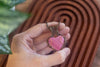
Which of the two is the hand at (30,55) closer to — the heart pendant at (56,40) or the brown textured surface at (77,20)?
the heart pendant at (56,40)

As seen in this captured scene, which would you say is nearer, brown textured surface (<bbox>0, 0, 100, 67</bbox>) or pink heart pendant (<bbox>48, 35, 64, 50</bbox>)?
pink heart pendant (<bbox>48, 35, 64, 50</bbox>)

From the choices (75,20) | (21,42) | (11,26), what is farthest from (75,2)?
(11,26)

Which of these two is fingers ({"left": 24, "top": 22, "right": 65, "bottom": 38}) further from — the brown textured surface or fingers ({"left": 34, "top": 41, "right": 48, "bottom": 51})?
the brown textured surface

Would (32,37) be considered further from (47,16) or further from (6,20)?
(6,20)

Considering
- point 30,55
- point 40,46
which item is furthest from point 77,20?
point 30,55

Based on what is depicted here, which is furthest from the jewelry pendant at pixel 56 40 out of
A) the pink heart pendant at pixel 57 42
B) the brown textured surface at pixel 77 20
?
the brown textured surface at pixel 77 20

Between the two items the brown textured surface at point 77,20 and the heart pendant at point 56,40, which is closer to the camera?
the heart pendant at point 56,40

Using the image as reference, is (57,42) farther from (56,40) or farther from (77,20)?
(77,20)

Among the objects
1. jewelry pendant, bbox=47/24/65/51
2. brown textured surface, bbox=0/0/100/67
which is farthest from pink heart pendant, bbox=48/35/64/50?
brown textured surface, bbox=0/0/100/67
